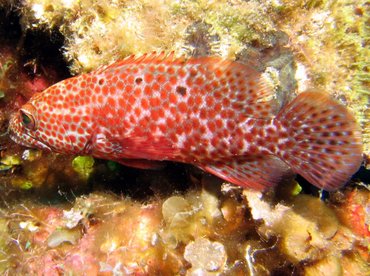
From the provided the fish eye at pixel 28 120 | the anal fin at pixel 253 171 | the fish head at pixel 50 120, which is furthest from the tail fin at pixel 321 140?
the fish eye at pixel 28 120

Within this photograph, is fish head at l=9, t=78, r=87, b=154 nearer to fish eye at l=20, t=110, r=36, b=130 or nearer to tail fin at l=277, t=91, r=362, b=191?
fish eye at l=20, t=110, r=36, b=130

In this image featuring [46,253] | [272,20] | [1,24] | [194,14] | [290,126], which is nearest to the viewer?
[290,126]

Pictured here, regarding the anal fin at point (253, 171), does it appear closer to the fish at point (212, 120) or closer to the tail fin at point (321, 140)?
the fish at point (212, 120)

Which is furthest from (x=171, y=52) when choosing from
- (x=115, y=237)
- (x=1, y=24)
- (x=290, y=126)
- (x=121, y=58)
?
(x=1, y=24)

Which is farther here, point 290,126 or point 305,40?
point 305,40

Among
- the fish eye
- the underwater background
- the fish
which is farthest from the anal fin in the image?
the fish eye

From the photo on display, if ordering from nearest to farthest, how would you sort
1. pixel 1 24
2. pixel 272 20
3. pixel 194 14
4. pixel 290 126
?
pixel 290 126, pixel 194 14, pixel 272 20, pixel 1 24

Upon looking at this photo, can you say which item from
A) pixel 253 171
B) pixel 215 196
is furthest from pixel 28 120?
pixel 253 171

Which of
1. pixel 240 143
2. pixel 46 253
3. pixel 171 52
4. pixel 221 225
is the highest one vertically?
pixel 171 52

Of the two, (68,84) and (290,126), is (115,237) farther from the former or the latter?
(290,126)
